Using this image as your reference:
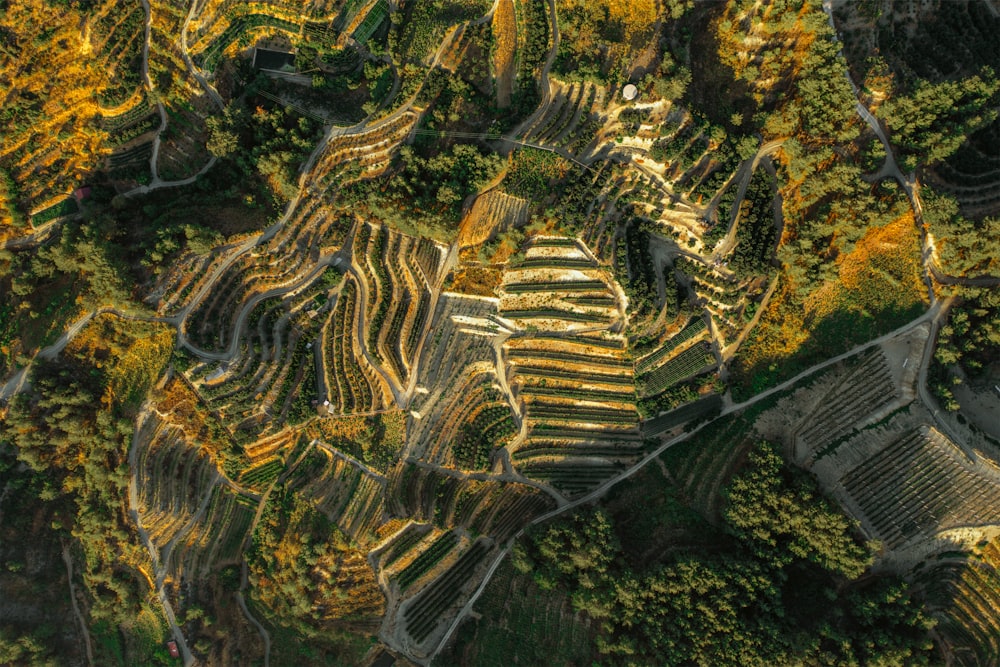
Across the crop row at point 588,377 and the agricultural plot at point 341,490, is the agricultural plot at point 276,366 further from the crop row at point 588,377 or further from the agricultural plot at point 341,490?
the crop row at point 588,377

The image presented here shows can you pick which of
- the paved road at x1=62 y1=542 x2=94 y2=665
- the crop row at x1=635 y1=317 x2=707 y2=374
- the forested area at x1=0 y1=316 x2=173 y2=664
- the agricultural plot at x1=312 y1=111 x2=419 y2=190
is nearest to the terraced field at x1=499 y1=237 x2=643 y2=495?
the crop row at x1=635 y1=317 x2=707 y2=374

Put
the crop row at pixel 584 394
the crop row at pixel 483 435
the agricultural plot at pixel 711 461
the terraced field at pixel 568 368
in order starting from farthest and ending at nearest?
the crop row at pixel 483 435 < the crop row at pixel 584 394 < the terraced field at pixel 568 368 < the agricultural plot at pixel 711 461

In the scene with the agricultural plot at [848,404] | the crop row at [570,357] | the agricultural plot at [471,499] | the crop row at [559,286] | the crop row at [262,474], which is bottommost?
the agricultural plot at [848,404]

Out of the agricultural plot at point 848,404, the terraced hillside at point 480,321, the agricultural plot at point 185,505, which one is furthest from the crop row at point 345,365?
the agricultural plot at point 848,404

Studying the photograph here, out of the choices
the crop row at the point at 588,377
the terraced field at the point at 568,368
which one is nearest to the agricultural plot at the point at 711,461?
the terraced field at the point at 568,368

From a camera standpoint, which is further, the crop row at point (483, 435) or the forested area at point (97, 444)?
the crop row at point (483, 435)

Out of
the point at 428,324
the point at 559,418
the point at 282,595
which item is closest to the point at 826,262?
the point at 559,418

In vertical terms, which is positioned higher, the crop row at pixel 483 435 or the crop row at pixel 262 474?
the crop row at pixel 262 474

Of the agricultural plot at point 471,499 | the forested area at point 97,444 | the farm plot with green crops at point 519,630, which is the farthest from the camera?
the agricultural plot at point 471,499

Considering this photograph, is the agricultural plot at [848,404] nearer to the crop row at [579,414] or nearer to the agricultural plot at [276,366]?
the crop row at [579,414]
